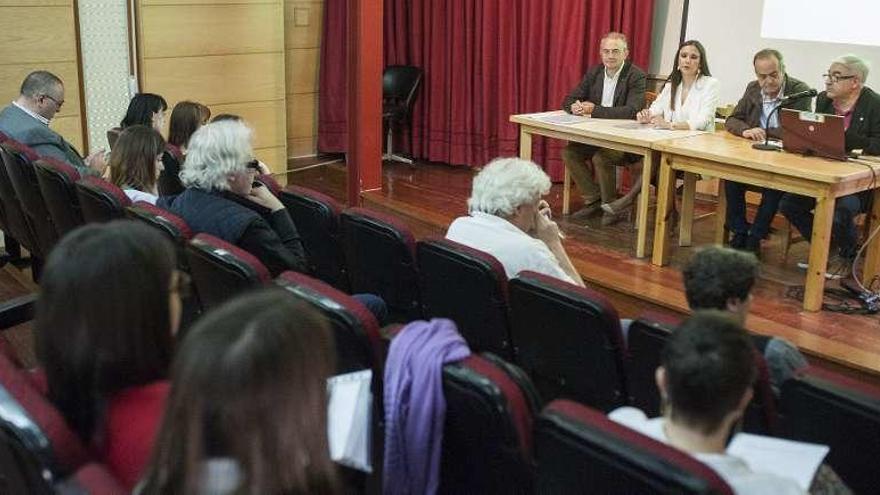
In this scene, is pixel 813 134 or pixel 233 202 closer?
pixel 233 202

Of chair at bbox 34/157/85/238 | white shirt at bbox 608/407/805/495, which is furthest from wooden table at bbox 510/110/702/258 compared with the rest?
white shirt at bbox 608/407/805/495

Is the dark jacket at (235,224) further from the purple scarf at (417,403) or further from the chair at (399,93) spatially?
the chair at (399,93)

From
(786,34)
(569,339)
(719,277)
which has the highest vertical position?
(786,34)

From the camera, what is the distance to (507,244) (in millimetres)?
2947

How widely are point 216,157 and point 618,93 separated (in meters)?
3.14

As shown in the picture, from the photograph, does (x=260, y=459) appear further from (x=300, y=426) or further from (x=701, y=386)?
(x=701, y=386)

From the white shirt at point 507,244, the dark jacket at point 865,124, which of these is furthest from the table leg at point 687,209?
the white shirt at point 507,244

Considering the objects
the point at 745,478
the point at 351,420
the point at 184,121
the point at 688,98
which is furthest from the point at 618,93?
the point at 745,478

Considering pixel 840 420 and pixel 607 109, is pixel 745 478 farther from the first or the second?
pixel 607 109

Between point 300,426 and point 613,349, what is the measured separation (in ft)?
4.43

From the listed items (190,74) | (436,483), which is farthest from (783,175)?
(190,74)

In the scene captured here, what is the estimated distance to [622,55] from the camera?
218 inches

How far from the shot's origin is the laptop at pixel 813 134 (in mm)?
4129

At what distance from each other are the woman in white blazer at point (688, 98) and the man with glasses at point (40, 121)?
2.92 m
